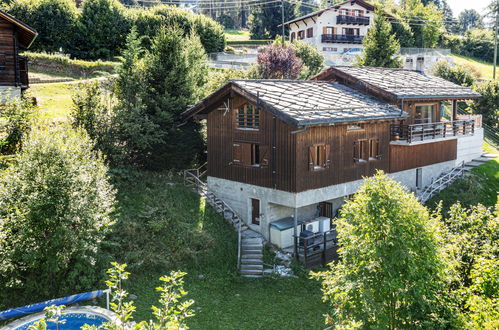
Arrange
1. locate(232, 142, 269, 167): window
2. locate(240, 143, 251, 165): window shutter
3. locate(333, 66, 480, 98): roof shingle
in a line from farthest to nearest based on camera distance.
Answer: locate(333, 66, 480, 98): roof shingle < locate(240, 143, 251, 165): window shutter < locate(232, 142, 269, 167): window

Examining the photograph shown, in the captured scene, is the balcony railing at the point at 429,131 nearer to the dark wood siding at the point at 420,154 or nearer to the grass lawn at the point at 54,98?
the dark wood siding at the point at 420,154

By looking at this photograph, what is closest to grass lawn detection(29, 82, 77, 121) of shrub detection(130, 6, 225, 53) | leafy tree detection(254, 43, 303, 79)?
leafy tree detection(254, 43, 303, 79)

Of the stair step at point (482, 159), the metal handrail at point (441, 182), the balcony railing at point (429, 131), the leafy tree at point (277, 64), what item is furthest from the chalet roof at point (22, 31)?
the stair step at point (482, 159)

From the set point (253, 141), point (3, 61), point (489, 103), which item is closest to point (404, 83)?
point (253, 141)

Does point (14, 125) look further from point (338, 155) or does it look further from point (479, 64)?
point (479, 64)

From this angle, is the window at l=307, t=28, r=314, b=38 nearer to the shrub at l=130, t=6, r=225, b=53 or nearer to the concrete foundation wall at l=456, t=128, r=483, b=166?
the shrub at l=130, t=6, r=225, b=53

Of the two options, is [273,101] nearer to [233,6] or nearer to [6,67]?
[6,67]

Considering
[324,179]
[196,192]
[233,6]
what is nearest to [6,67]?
[196,192]
